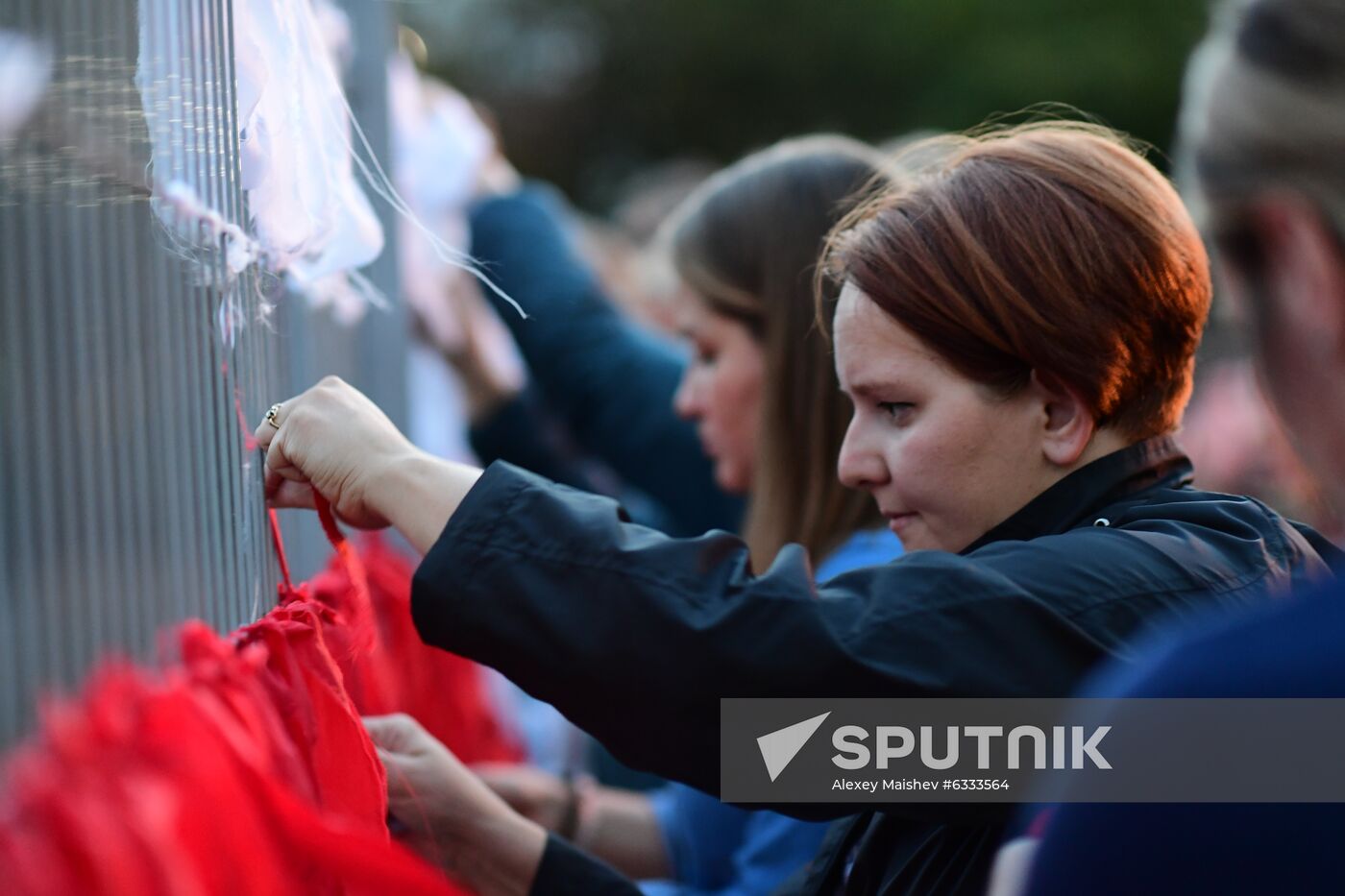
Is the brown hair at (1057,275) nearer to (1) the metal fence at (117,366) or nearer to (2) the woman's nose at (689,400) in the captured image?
(1) the metal fence at (117,366)

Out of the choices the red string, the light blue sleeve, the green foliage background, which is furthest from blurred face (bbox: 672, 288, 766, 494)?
the green foliage background

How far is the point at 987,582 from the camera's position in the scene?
1291mm

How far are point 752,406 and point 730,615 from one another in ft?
4.40

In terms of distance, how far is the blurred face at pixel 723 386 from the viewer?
2.55 metres

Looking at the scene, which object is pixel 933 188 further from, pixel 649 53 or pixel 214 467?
pixel 649 53

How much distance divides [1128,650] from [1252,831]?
→ 420mm

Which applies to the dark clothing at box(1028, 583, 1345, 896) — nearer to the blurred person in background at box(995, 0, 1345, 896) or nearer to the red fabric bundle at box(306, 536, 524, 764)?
the blurred person in background at box(995, 0, 1345, 896)

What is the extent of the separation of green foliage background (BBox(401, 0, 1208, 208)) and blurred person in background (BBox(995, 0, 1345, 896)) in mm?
15205

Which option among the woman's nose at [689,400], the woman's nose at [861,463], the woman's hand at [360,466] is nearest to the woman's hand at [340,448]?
the woman's hand at [360,466]

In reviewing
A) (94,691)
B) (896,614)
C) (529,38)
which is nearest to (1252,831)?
(896,614)

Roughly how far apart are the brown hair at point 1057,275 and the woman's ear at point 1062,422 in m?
0.01

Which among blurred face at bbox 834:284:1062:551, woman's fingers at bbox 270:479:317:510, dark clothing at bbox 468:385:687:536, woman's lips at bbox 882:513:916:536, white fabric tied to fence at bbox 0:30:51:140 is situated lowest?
dark clothing at bbox 468:385:687:536

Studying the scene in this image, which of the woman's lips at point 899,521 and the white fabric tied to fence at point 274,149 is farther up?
the white fabric tied to fence at point 274,149

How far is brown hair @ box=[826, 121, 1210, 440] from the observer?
1.50 metres
